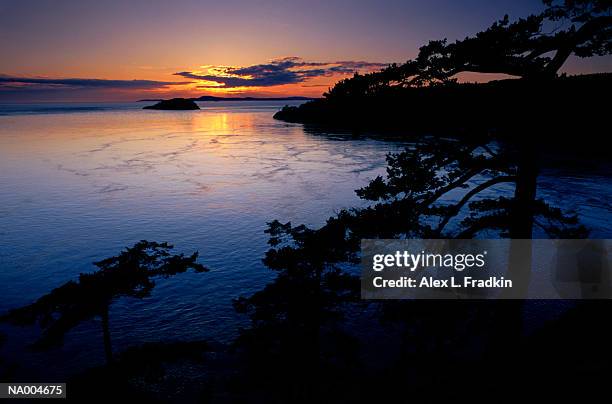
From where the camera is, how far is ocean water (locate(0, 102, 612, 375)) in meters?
20.6

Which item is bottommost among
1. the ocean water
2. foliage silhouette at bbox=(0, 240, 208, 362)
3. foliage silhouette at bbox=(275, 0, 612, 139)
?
the ocean water

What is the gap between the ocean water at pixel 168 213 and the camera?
20.6 meters

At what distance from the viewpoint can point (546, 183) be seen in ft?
150

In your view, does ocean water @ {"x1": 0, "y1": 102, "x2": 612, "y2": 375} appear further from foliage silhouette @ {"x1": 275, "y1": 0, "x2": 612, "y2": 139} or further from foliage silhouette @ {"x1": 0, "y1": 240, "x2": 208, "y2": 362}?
foliage silhouette @ {"x1": 0, "y1": 240, "x2": 208, "y2": 362}

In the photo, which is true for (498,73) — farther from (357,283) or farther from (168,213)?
(168,213)

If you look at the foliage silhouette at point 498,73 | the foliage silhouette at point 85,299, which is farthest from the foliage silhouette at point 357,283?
the foliage silhouette at point 85,299

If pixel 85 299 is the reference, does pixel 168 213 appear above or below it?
below

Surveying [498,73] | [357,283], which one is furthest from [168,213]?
[498,73]

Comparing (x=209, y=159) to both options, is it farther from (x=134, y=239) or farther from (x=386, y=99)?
(x=386, y=99)

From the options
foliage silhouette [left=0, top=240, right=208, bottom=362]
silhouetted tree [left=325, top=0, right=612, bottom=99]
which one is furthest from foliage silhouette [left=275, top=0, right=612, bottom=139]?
foliage silhouette [left=0, top=240, right=208, bottom=362]

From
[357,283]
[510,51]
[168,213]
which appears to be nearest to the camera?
[510,51]

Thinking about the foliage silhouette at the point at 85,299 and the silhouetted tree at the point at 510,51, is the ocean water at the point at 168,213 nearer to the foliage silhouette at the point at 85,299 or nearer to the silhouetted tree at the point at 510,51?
the silhouetted tree at the point at 510,51

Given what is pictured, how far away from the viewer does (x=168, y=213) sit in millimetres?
38656

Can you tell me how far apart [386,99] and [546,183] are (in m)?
45.9
